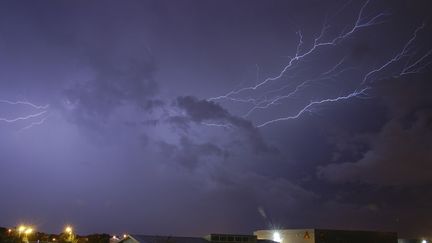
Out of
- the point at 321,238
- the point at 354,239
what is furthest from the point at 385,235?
the point at 321,238

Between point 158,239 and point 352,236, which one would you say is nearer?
point 158,239

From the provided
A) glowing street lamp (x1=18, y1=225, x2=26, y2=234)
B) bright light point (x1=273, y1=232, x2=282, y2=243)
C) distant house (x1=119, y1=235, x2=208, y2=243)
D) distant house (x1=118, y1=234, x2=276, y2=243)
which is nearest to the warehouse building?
bright light point (x1=273, y1=232, x2=282, y2=243)

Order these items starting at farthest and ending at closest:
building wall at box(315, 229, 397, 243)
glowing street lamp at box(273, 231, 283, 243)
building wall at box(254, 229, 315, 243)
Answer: glowing street lamp at box(273, 231, 283, 243), building wall at box(315, 229, 397, 243), building wall at box(254, 229, 315, 243)

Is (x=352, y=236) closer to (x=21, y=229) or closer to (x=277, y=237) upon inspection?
Answer: (x=277, y=237)

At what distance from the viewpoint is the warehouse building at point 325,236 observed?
2020 inches

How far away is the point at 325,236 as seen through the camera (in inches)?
2036

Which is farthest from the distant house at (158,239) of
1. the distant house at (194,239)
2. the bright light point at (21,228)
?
the bright light point at (21,228)

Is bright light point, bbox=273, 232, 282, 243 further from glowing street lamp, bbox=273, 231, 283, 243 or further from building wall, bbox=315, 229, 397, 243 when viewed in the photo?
building wall, bbox=315, 229, 397, 243

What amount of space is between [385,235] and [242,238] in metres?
20.3

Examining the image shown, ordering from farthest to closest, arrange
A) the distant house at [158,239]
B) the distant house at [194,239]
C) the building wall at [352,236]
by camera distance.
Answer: the building wall at [352,236] < the distant house at [194,239] < the distant house at [158,239]

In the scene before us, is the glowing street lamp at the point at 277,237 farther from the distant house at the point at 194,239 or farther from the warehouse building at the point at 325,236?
the distant house at the point at 194,239

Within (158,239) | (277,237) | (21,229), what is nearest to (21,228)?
(21,229)

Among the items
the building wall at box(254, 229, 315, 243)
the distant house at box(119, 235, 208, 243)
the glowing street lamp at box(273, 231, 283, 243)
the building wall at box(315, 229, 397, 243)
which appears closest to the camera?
the distant house at box(119, 235, 208, 243)

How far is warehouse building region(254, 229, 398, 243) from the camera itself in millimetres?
51312
